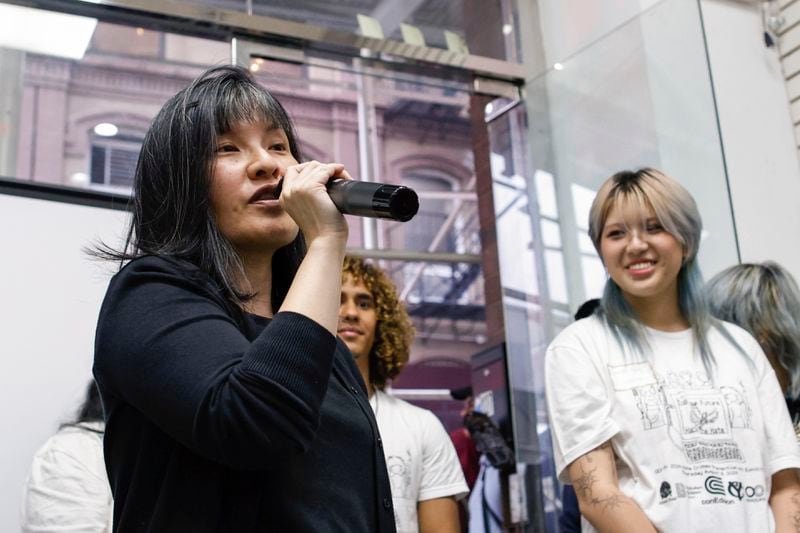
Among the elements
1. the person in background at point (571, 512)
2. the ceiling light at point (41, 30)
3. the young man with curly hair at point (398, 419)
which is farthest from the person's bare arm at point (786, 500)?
the ceiling light at point (41, 30)

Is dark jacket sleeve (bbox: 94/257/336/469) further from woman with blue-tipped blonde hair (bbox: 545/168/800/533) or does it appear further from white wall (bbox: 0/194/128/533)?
white wall (bbox: 0/194/128/533)

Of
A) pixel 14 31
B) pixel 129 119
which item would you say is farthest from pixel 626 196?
pixel 129 119

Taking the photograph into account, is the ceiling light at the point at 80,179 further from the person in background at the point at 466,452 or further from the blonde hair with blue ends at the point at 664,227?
the blonde hair with blue ends at the point at 664,227

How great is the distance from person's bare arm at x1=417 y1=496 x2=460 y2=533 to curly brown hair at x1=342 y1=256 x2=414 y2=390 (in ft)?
1.49

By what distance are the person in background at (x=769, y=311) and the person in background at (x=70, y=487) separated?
169 centimetres

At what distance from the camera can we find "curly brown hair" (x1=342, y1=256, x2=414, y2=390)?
3129 millimetres

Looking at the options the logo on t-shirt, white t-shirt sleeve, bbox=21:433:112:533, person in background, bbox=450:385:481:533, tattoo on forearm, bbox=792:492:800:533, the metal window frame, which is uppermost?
the metal window frame

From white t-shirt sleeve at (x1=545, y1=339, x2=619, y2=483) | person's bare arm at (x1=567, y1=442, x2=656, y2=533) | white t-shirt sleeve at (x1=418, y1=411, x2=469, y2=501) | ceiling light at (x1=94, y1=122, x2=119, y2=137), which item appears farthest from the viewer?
ceiling light at (x1=94, y1=122, x2=119, y2=137)

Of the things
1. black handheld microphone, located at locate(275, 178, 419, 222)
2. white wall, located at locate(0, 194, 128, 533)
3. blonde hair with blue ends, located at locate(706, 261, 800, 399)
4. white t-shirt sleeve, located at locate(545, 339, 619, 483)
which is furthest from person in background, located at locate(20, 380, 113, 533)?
blonde hair with blue ends, located at locate(706, 261, 800, 399)

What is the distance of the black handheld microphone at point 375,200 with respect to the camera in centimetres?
113

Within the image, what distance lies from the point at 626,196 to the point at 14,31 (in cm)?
239

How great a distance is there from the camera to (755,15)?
4.04 m

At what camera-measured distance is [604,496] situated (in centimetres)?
203

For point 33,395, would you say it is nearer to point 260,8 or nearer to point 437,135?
point 260,8
